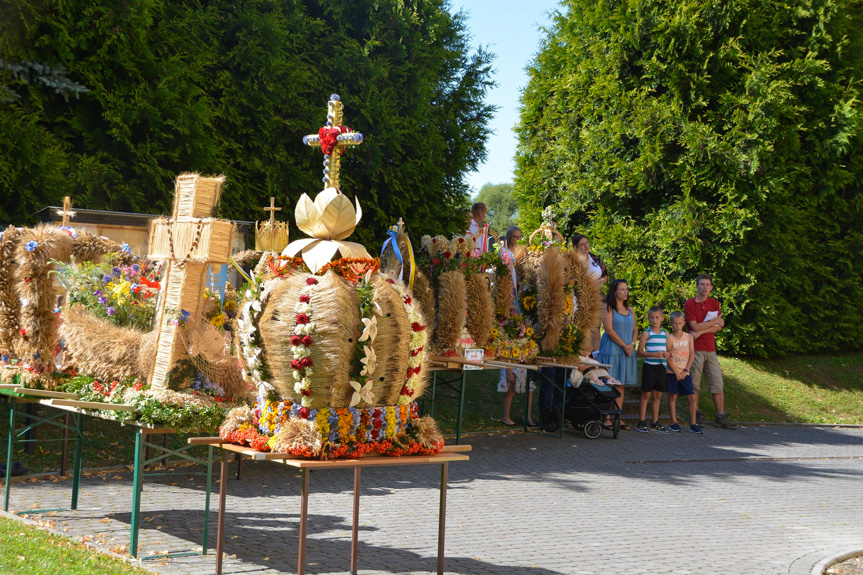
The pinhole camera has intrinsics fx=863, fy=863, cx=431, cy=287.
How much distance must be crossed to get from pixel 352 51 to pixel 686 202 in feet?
23.8

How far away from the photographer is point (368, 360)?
5363mm

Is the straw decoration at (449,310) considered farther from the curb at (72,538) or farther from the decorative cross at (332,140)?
the curb at (72,538)

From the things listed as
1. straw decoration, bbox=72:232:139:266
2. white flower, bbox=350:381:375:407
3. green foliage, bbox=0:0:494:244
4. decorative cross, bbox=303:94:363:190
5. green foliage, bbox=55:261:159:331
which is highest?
green foliage, bbox=0:0:494:244

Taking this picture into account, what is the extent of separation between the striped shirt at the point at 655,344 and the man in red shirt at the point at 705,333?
106 cm

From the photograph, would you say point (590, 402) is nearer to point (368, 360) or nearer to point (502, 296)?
point (502, 296)

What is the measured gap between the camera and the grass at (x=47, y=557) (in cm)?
532

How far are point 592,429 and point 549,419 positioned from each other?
0.70 meters

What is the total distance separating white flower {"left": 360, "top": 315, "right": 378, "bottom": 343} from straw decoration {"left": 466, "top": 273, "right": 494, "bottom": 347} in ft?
20.0

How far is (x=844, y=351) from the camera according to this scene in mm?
19484

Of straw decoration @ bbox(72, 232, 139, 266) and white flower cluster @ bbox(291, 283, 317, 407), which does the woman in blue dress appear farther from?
white flower cluster @ bbox(291, 283, 317, 407)

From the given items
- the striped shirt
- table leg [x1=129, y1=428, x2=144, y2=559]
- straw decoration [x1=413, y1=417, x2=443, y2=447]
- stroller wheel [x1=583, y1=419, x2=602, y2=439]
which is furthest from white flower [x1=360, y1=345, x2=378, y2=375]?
the striped shirt

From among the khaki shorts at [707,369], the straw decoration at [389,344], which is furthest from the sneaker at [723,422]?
the straw decoration at [389,344]

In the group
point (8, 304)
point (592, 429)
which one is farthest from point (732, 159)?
point (8, 304)

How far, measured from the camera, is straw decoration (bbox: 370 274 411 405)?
548 cm
